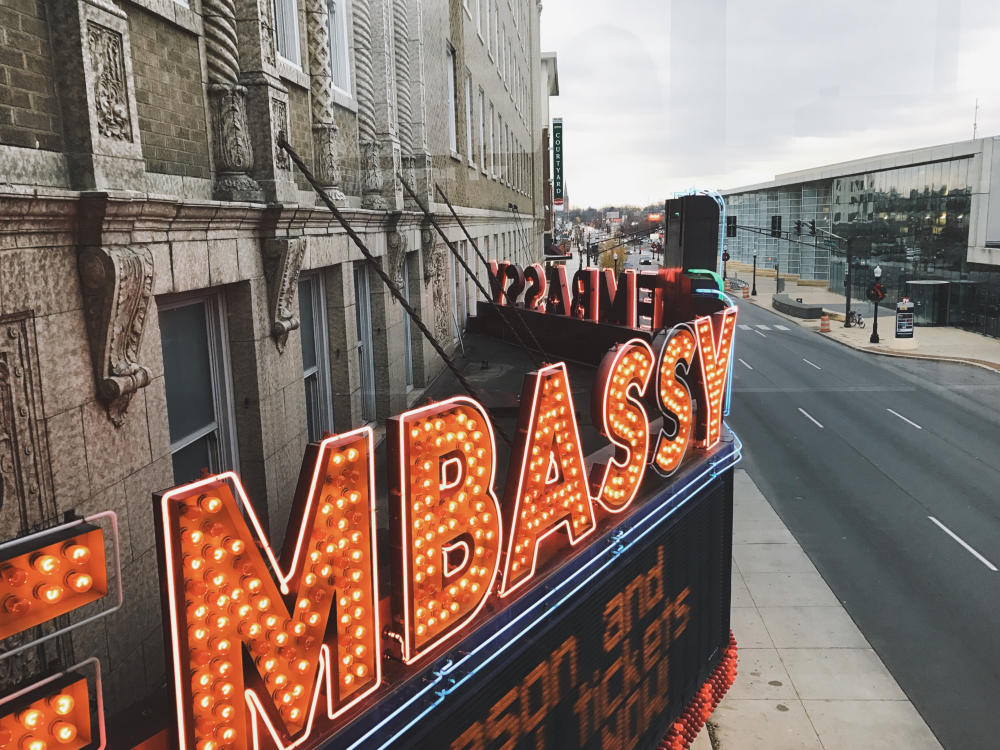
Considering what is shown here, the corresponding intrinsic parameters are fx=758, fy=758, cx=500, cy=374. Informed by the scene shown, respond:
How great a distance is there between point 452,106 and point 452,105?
1.5 inches

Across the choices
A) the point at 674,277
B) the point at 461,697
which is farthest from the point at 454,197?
the point at 461,697

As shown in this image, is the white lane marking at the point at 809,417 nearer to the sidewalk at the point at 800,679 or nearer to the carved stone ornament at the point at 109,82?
the sidewalk at the point at 800,679

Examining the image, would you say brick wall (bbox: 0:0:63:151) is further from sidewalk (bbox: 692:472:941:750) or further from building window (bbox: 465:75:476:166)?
building window (bbox: 465:75:476:166)

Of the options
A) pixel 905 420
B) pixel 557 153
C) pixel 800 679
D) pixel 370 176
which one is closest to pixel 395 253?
→ pixel 370 176

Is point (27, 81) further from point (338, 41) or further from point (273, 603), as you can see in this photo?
point (338, 41)

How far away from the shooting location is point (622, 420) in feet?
27.6

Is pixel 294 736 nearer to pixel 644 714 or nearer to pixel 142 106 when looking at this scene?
pixel 142 106

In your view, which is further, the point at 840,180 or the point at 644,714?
the point at 840,180

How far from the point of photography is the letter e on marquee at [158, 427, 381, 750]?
13.4ft

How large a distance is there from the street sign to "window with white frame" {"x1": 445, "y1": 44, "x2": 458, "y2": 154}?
35936mm

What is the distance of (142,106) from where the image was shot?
676cm

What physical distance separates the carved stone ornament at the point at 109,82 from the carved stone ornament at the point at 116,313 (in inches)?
37.1

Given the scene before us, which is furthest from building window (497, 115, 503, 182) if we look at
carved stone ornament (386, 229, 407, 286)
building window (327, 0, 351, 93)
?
building window (327, 0, 351, 93)

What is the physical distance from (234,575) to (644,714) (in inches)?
288
